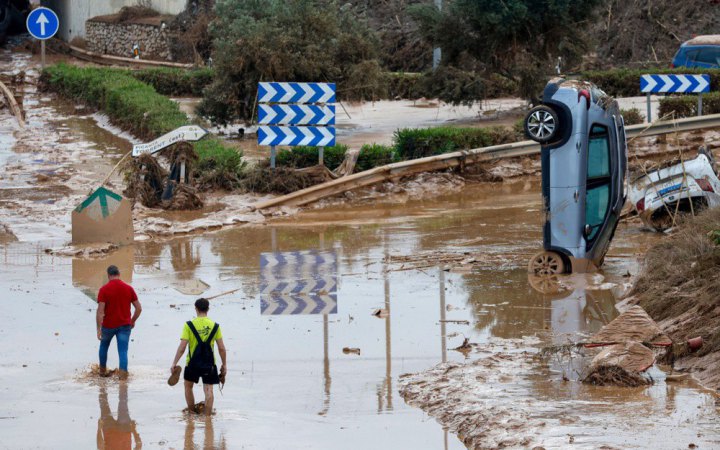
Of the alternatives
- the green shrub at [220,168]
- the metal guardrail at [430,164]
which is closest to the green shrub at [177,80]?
the green shrub at [220,168]

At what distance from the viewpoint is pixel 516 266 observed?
16.8m

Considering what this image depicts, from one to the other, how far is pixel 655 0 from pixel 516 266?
3286cm

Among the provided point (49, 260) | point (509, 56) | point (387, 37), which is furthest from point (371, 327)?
point (387, 37)

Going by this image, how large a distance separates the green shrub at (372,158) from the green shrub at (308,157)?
0.35 meters

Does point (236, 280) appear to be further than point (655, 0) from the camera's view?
No

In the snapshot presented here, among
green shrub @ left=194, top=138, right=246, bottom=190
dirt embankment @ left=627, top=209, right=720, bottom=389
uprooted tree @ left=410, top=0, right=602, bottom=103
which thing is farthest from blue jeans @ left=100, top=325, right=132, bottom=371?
uprooted tree @ left=410, top=0, right=602, bottom=103

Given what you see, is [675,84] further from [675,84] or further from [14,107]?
[14,107]

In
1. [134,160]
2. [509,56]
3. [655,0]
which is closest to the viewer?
[134,160]

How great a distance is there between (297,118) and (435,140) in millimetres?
3255

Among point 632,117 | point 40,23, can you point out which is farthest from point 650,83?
point 40,23

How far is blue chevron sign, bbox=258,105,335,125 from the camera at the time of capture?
22.7 m

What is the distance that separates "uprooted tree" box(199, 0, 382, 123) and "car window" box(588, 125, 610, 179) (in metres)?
12.7

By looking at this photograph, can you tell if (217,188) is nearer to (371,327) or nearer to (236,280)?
(236,280)

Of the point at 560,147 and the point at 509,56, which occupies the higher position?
the point at 509,56
